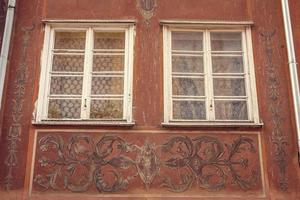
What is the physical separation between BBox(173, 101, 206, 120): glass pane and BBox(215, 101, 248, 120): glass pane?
23 cm

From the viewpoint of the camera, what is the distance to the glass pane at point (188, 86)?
7.21m

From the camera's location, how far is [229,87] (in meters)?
7.25

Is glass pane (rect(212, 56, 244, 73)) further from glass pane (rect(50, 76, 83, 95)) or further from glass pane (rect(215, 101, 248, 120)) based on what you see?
Result: glass pane (rect(50, 76, 83, 95))

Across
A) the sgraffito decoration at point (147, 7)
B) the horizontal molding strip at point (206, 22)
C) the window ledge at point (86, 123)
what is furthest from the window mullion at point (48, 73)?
the horizontal molding strip at point (206, 22)

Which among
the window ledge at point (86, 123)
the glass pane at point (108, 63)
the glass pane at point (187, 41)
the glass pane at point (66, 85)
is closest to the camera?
the window ledge at point (86, 123)

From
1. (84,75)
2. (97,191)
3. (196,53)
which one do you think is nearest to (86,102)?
(84,75)

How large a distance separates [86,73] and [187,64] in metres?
1.57

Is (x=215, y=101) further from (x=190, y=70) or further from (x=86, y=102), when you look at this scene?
(x=86, y=102)

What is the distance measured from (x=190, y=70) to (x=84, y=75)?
1.64 m

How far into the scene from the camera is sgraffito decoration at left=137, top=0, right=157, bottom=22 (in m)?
7.60

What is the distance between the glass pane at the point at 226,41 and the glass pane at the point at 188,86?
0.63m

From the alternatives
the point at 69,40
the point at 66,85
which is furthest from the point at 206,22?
the point at 66,85

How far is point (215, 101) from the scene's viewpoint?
714 cm

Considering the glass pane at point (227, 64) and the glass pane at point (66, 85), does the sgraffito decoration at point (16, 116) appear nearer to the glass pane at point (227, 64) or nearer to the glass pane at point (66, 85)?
the glass pane at point (66, 85)
